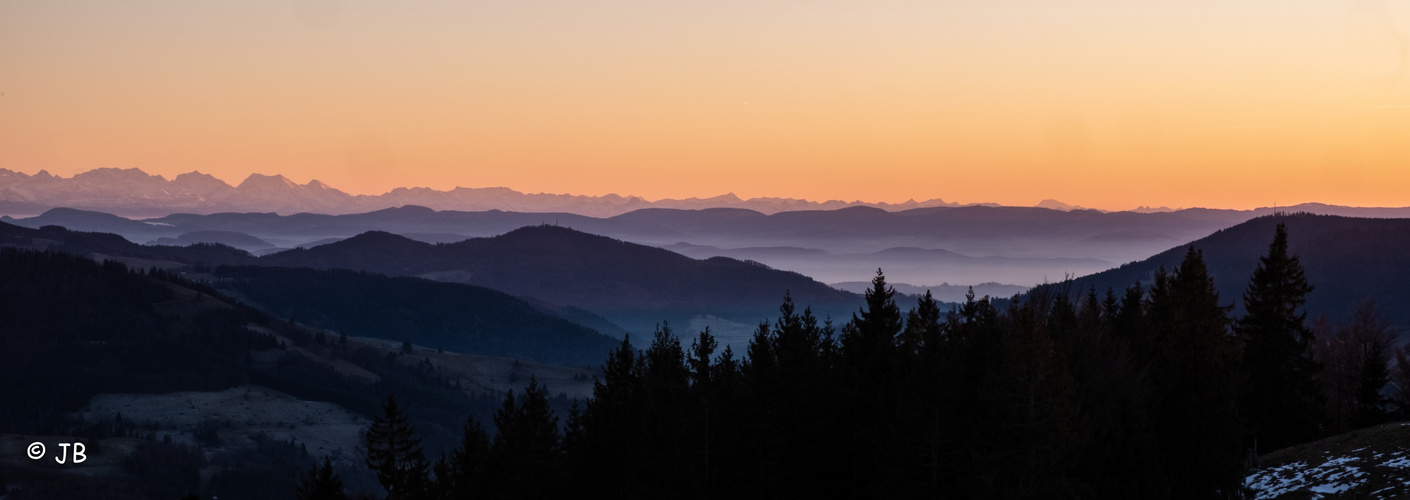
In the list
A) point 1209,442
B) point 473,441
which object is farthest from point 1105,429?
point 473,441

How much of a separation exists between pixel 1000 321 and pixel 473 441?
105 ft

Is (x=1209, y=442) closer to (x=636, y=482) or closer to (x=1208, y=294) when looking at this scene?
(x=1208, y=294)

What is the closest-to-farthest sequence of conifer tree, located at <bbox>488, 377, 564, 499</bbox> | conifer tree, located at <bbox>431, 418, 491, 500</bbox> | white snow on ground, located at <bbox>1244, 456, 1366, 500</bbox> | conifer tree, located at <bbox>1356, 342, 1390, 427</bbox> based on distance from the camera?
Answer: white snow on ground, located at <bbox>1244, 456, 1366, 500</bbox> < conifer tree, located at <bbox>488, 377, 564, 499</bbox> < conifer tree, located at <bbox>431, 418, 491, 500</bbox> < conifer tree, located at <bbox>1356, 342, 1390, 427</bbox>

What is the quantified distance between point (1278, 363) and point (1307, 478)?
2128cm

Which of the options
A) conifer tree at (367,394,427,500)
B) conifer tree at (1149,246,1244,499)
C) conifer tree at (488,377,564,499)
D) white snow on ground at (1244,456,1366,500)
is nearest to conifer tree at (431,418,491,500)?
conifer tree at (367,394,427,500)

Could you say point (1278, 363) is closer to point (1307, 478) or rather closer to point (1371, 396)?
point (1371, 396)

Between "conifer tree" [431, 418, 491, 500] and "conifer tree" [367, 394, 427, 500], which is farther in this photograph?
"conifer tree" [367, 394, 427, 500]

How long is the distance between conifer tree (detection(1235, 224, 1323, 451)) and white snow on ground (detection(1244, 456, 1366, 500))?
14.6 metres

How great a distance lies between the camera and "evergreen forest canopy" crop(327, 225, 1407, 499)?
49.2m

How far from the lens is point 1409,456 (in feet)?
164

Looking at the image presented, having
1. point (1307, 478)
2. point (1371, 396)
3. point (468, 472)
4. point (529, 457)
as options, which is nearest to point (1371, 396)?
point (1371, 396)

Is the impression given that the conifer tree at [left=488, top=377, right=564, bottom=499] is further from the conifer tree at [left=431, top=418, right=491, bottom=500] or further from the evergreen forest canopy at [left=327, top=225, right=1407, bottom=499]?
the conifer tree at [left=431, top=418, right=491, bottom=500]

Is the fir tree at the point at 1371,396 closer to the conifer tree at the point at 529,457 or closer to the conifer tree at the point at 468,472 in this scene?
the conifer tree at the point at 529,457

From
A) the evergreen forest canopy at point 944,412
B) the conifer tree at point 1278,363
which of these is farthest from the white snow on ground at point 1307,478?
the conifer tree at point 1278,363
